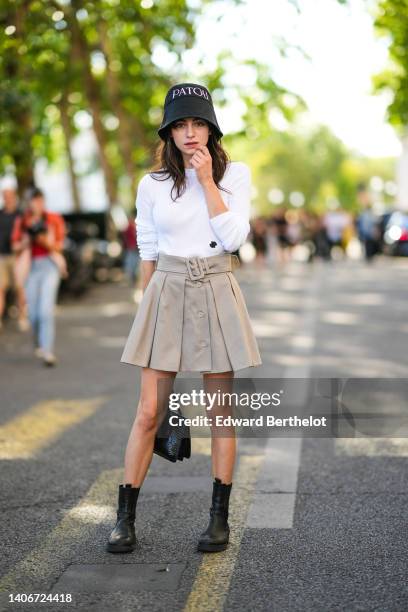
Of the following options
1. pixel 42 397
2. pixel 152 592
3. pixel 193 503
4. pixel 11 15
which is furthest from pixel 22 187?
pixel 152 592

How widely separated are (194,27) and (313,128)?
91174mm

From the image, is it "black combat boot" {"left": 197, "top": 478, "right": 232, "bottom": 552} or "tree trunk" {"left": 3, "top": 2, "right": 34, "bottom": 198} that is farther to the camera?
"tree trunk" {"left": 3, "top": 2, "right": 34, "bottom": 198}

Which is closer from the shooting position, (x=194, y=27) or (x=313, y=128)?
(x=194, y=27)

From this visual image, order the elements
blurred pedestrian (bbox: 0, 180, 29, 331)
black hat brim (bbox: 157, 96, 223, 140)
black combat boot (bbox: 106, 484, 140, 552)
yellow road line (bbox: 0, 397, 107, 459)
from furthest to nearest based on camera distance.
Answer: blurred pedestrian (bbox: 0, 180, 29, 331)
yellow road line (bbox: 0, 397, 107, 459)
black combat boot (bbox: 106, 484, 140, 552)
black hat brim (bbox: 157, 96, 223, 140)

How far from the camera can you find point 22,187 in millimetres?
20953

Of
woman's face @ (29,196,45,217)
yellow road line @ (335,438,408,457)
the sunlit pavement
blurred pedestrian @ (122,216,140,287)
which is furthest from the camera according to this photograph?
blurred pedestrian @ (122,216,140,287)

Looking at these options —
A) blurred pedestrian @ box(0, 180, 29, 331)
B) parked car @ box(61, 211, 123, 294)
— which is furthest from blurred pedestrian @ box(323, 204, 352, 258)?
blurred pedestrian @ box(0, 180, 29, 331)

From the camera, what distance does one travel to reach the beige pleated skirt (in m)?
4.64

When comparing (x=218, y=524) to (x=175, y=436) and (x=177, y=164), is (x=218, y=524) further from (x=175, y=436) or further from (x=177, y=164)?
(x=177, y=164)

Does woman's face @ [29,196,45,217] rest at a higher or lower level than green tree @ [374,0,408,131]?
lower

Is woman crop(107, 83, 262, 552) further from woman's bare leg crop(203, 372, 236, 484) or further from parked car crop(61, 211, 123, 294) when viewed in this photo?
parked car crop(61, 211, 123, 294)

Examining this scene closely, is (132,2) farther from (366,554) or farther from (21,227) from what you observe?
(366,554)

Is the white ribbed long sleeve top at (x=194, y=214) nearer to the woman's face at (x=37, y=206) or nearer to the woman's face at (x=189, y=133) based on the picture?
the woman's face at (x=189, y=133)

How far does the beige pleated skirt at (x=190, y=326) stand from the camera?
183 inches
